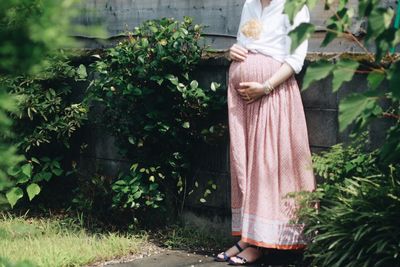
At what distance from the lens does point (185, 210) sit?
644cm

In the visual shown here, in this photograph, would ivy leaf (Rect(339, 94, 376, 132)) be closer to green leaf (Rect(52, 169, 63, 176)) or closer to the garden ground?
the garden ground

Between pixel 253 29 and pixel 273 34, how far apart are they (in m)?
0.15

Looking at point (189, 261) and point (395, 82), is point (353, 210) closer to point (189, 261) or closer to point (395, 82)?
point (189, 261)

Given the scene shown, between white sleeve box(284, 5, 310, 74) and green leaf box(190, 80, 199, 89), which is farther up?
white sleeve box(284, 5, 310, 74)

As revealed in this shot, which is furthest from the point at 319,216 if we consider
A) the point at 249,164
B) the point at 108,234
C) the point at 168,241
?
the point at 108,234

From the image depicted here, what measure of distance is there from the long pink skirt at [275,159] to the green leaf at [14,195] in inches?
95.6

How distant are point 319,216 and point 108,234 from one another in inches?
79.6

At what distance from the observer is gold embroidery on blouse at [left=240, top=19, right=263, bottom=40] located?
5.46 meters

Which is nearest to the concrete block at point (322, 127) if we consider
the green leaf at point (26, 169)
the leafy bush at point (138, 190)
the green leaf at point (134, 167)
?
the leafy bush at point (138, 190)

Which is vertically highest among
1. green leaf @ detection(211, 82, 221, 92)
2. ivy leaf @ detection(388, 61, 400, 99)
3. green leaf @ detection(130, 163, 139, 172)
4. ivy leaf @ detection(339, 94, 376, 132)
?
ivy leaf @ detection(388, 61, 400, 99)

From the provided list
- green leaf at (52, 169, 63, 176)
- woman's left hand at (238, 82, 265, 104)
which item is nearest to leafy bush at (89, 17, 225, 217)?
→ woman's left hand at (238, 82, 265, 104)

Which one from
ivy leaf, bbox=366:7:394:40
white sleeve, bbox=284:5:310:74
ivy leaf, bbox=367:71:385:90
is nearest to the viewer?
ivy leaf, bbox=366:7:394:40

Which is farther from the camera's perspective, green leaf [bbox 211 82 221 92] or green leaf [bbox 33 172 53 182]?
green leaf [bbox 33 172 53 182]

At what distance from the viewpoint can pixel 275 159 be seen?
17.7ft
